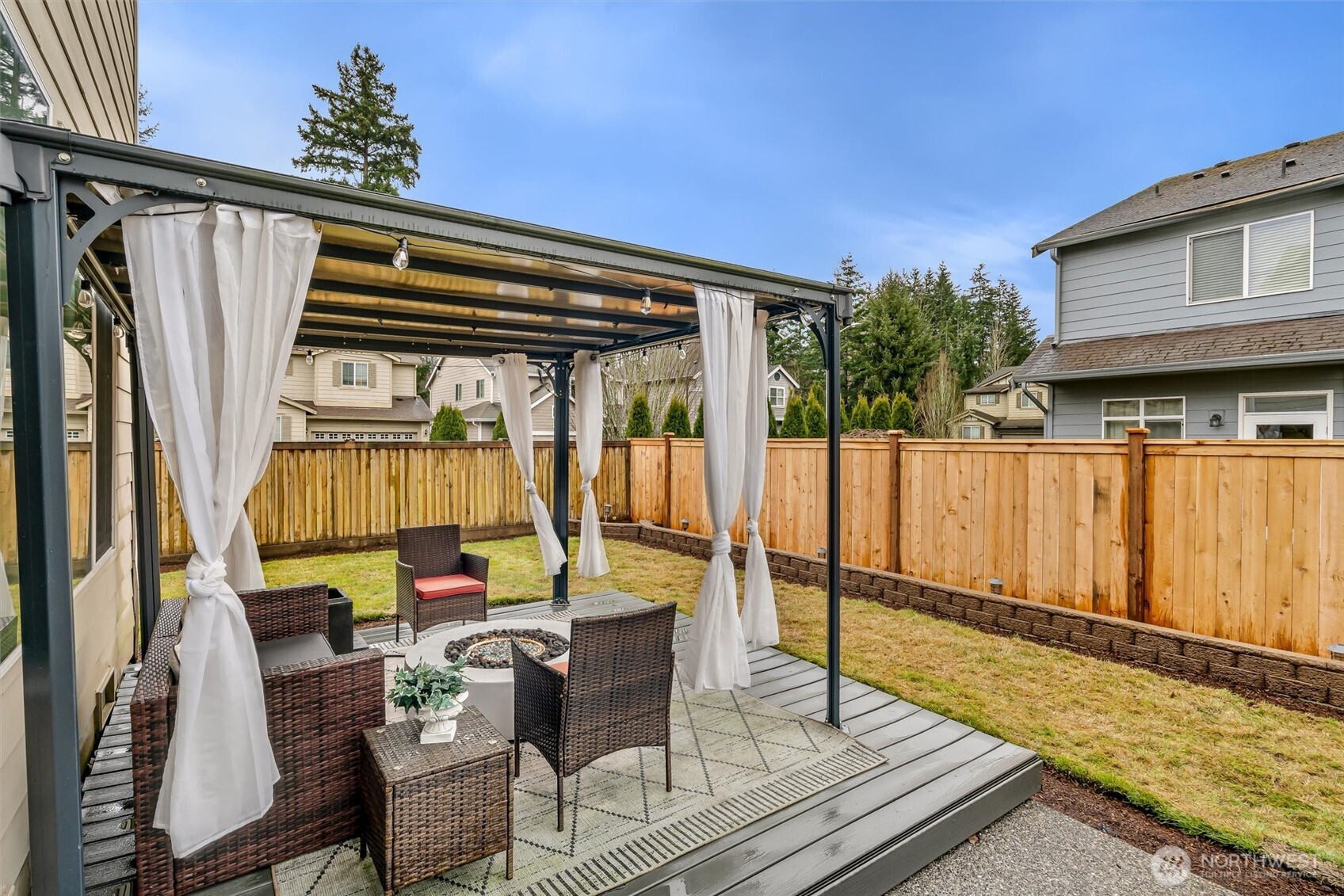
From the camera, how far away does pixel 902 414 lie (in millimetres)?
16375

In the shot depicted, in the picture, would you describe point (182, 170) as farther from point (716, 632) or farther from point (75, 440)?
point (716, 632)

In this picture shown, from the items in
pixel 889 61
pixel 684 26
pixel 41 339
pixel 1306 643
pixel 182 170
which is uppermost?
pixel 889 61

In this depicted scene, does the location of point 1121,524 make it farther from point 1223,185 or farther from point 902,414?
point 902,414

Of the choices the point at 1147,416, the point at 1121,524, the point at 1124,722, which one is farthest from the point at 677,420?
the point at 1124,722

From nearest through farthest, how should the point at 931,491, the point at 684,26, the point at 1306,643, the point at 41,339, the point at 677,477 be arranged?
the point at 41,339, the point at 1306,643, the point at 931,491, the point at 677,477, the point at 684,26

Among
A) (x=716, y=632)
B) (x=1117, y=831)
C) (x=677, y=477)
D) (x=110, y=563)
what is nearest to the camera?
(x=1117, y=831)

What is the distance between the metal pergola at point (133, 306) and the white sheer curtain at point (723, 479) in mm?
258

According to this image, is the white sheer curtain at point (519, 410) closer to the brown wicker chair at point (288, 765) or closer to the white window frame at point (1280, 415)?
the brown wicker chair at point (288, 765)

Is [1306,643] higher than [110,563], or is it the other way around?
[110,563]

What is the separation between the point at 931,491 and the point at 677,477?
3.96m

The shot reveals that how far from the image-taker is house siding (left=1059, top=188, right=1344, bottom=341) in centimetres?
710

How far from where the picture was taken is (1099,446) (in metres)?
4.98

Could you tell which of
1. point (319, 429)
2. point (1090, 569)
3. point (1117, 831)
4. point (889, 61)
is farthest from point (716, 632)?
point (319, 429)

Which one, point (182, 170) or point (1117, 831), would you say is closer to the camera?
point (182, 170)
